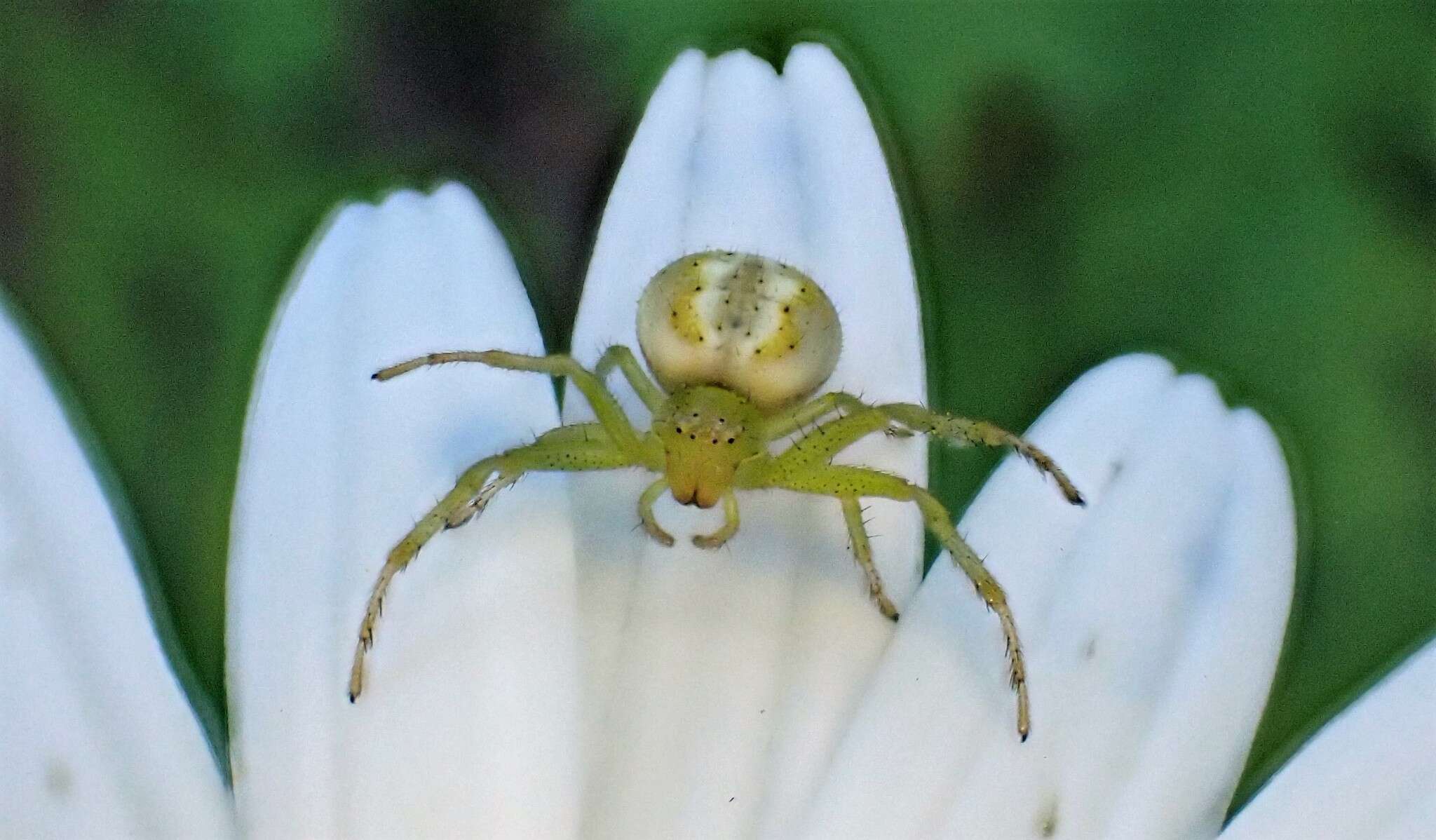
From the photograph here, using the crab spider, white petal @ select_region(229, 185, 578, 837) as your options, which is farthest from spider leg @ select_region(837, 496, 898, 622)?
white petal @ select_region(229, 185, 578, 837)

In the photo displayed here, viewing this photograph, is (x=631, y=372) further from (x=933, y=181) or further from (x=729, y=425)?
(x=933, y=181)

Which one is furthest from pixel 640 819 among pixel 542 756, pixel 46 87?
pixel 46 87

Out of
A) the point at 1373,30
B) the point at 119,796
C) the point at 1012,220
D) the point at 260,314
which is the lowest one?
the point at 119,796

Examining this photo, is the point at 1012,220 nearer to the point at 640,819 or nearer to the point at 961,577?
the point at 961,577

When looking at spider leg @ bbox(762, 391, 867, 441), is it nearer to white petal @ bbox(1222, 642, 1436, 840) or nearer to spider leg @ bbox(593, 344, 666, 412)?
spider leg @ bbox(593, 344, 666, 412)

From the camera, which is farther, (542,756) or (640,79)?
(640,79)

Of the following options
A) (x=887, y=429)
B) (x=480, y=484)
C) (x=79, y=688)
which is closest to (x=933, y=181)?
(x=887, y=429)
